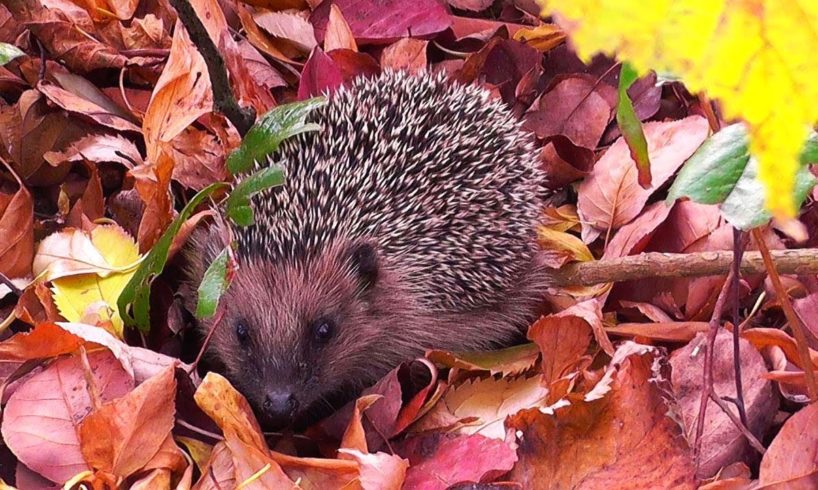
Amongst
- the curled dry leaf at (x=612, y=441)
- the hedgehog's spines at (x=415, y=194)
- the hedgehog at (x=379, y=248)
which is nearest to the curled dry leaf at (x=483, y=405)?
the curled dry leaf at (x=612, y=441)

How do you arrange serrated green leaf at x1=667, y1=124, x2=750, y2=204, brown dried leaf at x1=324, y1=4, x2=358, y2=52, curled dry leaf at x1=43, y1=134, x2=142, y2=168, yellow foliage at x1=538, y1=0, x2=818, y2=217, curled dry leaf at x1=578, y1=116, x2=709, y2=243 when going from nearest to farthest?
yellow foliage at x1=538, y1=0, x2=818, y2=217
serrated green leaf at x1=667, y1=124, x2=750, y2=204
curled dry leaf at x1=43, y1=134, x2=142, y2=168
curled dry leaf at x1=578, y1=116, x2=709, y2=243
brown dried leaf at x1=324, y1=4, x2=358, y2=52

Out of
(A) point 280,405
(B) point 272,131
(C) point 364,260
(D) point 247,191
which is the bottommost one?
(A) point 280,405

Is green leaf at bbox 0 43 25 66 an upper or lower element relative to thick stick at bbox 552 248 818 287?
upper

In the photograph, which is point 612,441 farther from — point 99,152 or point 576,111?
point 99,152

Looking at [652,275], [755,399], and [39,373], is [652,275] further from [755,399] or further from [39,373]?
[39,373]

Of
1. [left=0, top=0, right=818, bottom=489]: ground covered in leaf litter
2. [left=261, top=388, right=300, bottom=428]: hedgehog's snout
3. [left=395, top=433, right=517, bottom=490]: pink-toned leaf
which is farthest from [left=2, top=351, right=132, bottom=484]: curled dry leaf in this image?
[left=395, top=433, right=517, bottom=490]: pink-toned leaf

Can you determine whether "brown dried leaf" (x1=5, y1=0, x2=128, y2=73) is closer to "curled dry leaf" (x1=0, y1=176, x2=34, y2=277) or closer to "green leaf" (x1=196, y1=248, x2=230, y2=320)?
"curled dry leaf" (x1=0, y1=176, x2=34, y2=277)

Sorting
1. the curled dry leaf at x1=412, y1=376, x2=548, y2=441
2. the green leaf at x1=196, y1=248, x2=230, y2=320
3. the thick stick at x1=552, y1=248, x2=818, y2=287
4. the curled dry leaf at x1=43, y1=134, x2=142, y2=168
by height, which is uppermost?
the curled dry leaf at x1=43, y1=134, x2=142, y2=168

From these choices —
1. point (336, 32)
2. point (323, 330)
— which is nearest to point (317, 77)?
point (336, 32)
